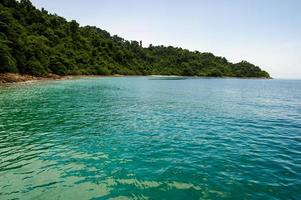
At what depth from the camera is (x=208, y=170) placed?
13.9 meters

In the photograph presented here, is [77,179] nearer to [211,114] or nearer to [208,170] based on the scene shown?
[208,170]

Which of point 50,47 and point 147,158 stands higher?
point 50,47

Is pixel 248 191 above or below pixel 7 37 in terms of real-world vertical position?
below

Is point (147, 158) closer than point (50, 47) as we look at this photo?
Yes

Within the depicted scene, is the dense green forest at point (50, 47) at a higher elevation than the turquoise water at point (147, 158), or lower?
higher

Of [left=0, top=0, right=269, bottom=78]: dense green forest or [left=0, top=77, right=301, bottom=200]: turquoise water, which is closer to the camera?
[left=0, top=77, right=301, bottom=200]: turquoise water

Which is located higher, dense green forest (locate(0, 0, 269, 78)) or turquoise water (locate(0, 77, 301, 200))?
dense green forest (locate(0, 0, 269, 78))

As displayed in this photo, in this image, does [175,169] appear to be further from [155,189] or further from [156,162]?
[155,189]

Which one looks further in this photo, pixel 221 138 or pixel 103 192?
pixel 221 138

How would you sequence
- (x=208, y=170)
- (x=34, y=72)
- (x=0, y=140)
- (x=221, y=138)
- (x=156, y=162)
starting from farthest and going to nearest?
(x=34, y=72) < (x=221, y=138) < (x=0, y=140) < (x=156, y=162) < (x=208, y=170)

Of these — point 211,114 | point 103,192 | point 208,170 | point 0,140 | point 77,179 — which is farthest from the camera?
point 211,114

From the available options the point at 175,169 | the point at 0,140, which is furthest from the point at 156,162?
the point at 0,140

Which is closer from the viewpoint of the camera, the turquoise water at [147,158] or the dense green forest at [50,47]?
the turquoise water at [147,158]

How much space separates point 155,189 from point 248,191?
4.27 meters
